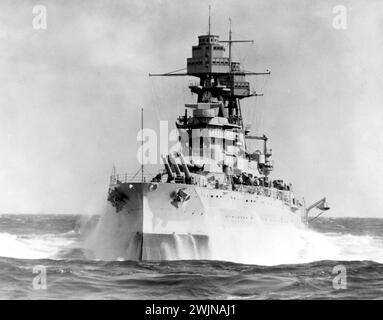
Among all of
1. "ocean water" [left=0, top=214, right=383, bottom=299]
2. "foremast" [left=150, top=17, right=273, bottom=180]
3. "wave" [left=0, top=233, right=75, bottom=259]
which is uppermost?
"foremast" [left=150, top=17, right=273, bottom=180]

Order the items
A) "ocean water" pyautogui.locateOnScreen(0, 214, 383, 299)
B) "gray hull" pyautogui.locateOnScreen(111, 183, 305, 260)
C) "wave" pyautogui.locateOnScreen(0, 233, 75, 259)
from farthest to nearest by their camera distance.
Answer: "wave" pyautogui.locateOnScreen(0, 233, 75, 259), "gray hull" pyautogui.locateOnScreen(111, 183, 305, 260), "ocean water" pyautogui.locateOnScreen(0, 214, 383, 299)

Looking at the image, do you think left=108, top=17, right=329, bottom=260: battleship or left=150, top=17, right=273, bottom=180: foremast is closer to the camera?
left=108, top=17, right=329, bottom=260: battleship

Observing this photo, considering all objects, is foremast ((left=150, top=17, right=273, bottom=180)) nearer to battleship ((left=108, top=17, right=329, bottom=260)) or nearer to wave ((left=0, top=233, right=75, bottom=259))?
battleship ((left=108, top=17, right=329, bottom=260))

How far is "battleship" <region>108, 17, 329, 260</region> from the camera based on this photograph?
112 ft

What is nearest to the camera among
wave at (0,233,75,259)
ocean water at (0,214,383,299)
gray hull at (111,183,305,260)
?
ocean water at (0,214,383,299)

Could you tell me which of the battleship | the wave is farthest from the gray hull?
the wave

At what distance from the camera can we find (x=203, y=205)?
35.2 meters

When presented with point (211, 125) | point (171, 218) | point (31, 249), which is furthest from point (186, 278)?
point (31, 249)

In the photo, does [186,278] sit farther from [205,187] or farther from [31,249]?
[31,249]

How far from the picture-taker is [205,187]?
35.7 m

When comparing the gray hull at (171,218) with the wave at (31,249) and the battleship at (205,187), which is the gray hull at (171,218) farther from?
the wave at (31,249)

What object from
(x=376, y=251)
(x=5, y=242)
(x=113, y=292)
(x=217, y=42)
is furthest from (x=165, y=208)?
(x=376, y=251)

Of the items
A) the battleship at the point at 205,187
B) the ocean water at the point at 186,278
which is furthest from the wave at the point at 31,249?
the battleship at the point at 205,187

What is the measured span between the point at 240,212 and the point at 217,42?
12.0 metres
